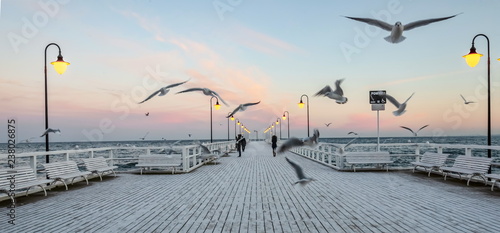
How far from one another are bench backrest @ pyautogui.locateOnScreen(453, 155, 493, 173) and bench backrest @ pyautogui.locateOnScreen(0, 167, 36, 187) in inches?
416

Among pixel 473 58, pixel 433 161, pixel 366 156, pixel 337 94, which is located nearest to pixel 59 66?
pixel 337 94

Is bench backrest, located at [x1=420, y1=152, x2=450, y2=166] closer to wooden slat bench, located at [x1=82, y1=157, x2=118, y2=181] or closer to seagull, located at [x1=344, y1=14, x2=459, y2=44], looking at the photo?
seagull, located at [x1=344, y1=14, x2=459, y2=44]

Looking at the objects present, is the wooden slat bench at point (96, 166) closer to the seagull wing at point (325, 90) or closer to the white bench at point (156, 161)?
the white bench at point (156, 161)

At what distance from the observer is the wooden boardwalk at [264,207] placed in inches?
226

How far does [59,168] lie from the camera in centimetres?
978

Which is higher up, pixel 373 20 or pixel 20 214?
pixel 373 20

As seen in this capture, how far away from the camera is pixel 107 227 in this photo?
5773 mm

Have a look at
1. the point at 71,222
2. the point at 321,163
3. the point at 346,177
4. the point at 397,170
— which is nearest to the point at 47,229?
the point at 71,222

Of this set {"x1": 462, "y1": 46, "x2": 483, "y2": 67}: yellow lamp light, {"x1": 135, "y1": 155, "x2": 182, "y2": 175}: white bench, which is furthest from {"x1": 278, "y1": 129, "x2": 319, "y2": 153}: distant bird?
{"x1": 135, "y1": 155, "x2": 182, "y2": 175}: white bench

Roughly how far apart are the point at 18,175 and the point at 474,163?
35.5 ft

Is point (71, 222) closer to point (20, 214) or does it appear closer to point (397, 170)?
point (20, 214)

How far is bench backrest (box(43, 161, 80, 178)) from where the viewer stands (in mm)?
9375

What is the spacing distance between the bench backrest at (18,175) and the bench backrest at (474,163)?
10559mm

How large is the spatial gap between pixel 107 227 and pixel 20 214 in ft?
6.88
